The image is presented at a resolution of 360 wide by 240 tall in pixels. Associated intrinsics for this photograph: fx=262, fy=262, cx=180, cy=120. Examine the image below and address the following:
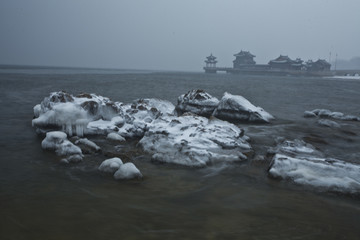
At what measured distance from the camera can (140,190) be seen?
16.9 feet

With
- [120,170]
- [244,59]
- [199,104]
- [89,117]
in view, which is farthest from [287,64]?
[120,170]

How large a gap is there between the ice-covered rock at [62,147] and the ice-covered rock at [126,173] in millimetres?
1457

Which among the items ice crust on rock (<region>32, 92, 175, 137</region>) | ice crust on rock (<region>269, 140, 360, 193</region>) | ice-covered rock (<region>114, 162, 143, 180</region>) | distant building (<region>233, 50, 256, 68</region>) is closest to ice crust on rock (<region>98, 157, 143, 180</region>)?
ice-covered rock (<region>114, 162, 143, 180</region>)

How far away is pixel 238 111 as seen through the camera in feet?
41.6

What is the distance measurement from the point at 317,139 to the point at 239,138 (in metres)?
3.13

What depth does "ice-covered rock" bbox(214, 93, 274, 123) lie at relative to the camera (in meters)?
12.5

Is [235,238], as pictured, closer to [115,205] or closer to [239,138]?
[115,205]

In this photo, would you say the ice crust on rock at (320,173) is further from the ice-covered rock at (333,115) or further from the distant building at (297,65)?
the distant building at (297,65)

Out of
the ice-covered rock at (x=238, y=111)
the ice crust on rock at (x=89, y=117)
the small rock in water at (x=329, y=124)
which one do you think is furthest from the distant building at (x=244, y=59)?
the ice crust on rock at (x=89, y=117)

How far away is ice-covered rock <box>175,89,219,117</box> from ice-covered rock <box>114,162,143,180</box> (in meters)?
8.79

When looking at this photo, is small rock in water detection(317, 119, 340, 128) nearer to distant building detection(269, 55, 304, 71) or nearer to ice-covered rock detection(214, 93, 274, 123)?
ice-covered rock detection(214, 93, 274, 123)

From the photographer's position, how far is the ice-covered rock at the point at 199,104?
46.1 feet

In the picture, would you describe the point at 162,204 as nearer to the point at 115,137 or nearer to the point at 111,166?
the point at 111,166

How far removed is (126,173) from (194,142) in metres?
2.51
